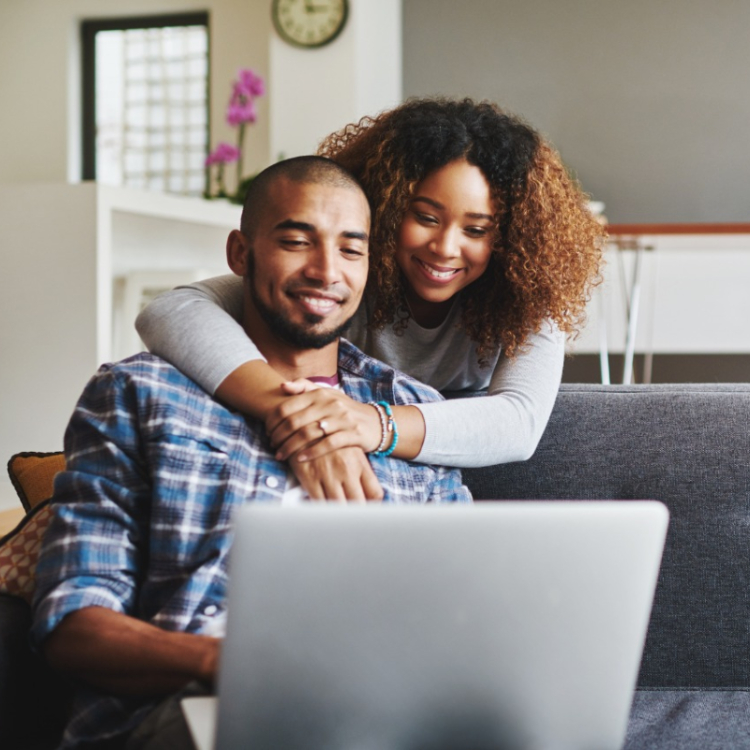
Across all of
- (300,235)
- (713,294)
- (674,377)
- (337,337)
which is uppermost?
(300,235)

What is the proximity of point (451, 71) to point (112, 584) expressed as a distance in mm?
5018

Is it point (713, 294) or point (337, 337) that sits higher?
point (337, 337)

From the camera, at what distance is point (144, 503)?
124cm

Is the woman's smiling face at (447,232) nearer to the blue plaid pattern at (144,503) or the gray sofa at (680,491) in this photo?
the gray sofa at (680,491)

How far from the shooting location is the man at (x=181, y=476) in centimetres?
110

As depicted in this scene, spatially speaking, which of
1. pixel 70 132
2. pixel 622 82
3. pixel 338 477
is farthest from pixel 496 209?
pixel 70 132

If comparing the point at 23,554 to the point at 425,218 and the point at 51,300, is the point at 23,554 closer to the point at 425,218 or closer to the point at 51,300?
the point at 425,218

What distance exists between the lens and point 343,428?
1.29 meters

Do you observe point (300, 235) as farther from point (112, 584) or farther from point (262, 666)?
point (262, 666)

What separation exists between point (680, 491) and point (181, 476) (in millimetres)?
783

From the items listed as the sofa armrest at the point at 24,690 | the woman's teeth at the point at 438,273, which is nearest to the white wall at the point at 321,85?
the woman's teeth at the point at 438,273

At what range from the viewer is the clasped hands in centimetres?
126

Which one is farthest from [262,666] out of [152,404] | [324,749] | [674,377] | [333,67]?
[674,377]

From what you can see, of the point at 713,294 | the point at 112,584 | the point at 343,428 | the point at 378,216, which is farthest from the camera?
the point at 713,294
